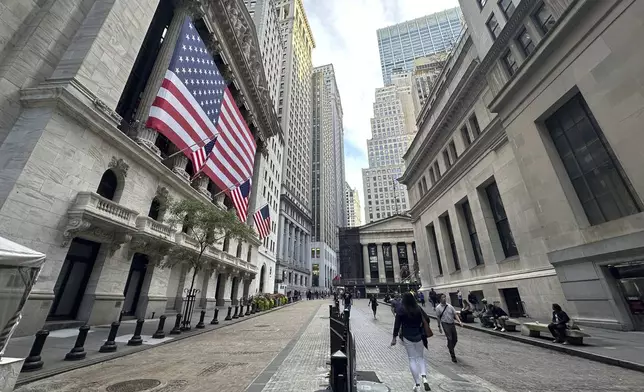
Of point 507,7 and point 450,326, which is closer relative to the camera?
point 450,326

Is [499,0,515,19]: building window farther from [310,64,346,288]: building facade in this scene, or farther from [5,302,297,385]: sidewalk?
[310,64,346,288]: building facade

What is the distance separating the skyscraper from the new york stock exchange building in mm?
180846

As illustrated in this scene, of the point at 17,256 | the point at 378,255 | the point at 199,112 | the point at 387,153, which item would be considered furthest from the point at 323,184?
the point at 17,256

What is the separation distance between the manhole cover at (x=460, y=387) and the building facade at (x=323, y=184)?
79129 mm

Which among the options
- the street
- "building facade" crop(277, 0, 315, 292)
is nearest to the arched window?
the street

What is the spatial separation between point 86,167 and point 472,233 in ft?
100

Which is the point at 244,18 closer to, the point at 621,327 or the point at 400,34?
the point at 621,327

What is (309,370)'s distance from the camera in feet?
22.9

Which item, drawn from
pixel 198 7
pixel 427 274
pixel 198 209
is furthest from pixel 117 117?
pixel 427 274

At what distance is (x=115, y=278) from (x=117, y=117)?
9.51 meters

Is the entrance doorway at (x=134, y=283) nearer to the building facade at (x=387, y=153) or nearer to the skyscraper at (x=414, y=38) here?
the building facade at (x=387, y=153)

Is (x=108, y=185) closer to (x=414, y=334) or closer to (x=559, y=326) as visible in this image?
(x=414, y=334)

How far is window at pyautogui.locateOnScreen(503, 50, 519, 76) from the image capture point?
19188 mm

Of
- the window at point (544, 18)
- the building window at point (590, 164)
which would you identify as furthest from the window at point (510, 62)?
the building window at point (590, 164)
